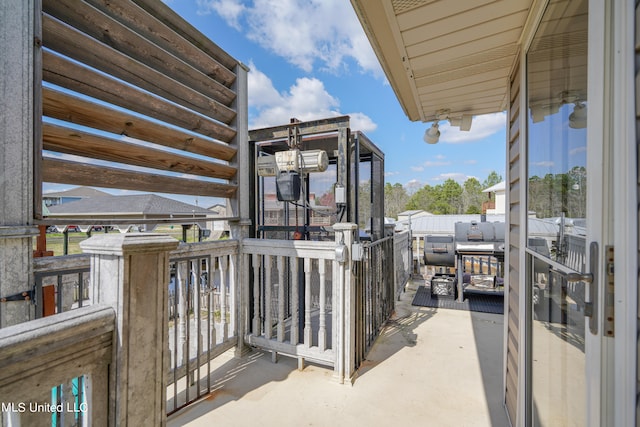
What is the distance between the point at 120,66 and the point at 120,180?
705mm

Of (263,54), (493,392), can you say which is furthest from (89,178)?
(263,54)

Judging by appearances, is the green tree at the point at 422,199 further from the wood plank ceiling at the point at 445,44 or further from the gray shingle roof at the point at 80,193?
the gray shingle roof at the point at 80,193

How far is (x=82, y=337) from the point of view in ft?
2.68

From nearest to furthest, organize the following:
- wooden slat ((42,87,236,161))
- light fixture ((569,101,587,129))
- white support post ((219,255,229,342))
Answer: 1. light fixture ((569,101,587,129))
2. wooden slat ((42,87,236,161))
3. white support post ((219,255,229,342))

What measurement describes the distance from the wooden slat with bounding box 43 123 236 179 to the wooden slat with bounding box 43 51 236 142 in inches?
9.7

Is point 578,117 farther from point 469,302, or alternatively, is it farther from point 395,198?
point 395,198

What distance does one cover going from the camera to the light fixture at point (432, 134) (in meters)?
3.01

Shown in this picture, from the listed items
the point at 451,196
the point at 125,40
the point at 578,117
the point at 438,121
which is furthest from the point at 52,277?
the point at 451,196

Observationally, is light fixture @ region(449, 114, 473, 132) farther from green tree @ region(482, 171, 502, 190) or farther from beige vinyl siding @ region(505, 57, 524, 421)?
green tree @ region(482, 171, 502, 190)

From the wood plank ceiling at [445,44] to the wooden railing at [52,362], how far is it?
5.17 ft

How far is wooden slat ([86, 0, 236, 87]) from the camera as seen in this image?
1.72 meters

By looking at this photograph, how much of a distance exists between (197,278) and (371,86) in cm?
951

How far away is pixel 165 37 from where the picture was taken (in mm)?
2000

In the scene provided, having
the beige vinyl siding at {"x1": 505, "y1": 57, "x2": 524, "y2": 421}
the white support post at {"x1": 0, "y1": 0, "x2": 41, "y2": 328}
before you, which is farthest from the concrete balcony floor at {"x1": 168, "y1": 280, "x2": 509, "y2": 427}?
the white support post at {"x1": 0, "y1": 0, "x2": 41, "y2": 328}
